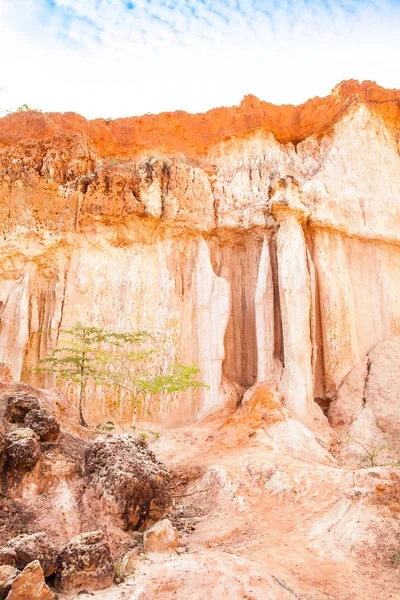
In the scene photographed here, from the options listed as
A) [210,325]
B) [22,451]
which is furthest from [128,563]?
[210,325]

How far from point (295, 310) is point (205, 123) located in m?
9.46

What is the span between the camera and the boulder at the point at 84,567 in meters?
4.44

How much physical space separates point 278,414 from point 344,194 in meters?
8.58

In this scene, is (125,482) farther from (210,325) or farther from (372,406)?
(210,325)

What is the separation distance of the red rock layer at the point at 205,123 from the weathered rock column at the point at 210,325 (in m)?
6.00

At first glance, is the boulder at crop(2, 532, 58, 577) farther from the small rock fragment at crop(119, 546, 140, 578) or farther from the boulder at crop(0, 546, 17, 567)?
the small rock fragment at crop(119, 546, 140, 578)

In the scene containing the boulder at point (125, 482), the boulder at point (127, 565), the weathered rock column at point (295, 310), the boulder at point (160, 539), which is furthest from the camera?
the weathered rock column at point (295, 310)

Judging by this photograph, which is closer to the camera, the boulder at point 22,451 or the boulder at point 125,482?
the boulder at point 22,451

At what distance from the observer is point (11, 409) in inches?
276

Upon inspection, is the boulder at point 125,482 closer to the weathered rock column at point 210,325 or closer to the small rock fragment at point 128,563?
the small rock fragment at point 128,563

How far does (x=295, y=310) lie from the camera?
47.7ft

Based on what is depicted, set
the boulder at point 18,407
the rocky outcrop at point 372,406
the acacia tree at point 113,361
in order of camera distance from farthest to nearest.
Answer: the acacia tree at point 113,361 < the rocky outcrop at point 372,406 < the boulder at point 18,407

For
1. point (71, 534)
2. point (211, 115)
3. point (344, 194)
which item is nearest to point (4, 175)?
point (211, 115)

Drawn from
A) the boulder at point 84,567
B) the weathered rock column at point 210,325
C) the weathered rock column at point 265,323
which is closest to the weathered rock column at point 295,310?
the weathered rock column at point 265,323
